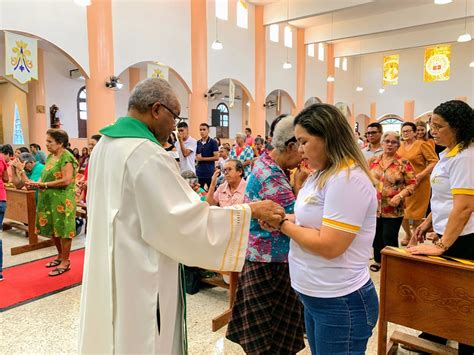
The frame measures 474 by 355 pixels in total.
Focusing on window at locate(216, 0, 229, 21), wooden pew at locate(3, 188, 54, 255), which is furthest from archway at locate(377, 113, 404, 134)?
wooden pew at locate(3, 188, 54, 255)

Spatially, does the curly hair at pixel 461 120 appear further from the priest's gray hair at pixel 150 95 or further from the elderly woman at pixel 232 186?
the elderly woman at pixel 232 186

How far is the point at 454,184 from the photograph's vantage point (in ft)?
6.26

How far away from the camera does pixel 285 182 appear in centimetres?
189

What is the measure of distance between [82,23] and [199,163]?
4.32 m

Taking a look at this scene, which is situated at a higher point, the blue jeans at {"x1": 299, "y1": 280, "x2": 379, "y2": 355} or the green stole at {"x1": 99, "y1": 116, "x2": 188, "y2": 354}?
the green stole at {"x1": 99, "y1": 116, "x2": 188, "y2": 354}

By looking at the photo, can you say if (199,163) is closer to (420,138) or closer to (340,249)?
(420,138)

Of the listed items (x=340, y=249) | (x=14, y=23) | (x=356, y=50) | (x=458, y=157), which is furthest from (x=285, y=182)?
(x=356, y=50)

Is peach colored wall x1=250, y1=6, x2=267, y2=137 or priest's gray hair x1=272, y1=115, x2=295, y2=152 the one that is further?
peach colored wall x1=250, y1=6, x2=267, y2=137

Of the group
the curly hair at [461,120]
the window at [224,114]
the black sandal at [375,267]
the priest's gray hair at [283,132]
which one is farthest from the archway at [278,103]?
the priest's gray hair at [283,132]

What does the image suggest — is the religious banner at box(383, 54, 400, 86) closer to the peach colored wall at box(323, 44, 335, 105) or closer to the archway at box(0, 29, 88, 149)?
the peach colored wall at box(323, 44, 335, 105)

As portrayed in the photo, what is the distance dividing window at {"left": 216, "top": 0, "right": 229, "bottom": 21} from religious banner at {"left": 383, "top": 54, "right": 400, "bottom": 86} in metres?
11.5

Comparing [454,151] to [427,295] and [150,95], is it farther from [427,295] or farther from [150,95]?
[150,95]

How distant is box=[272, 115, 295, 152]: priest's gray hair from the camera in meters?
1.82

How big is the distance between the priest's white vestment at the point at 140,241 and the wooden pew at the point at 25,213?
396 cm
